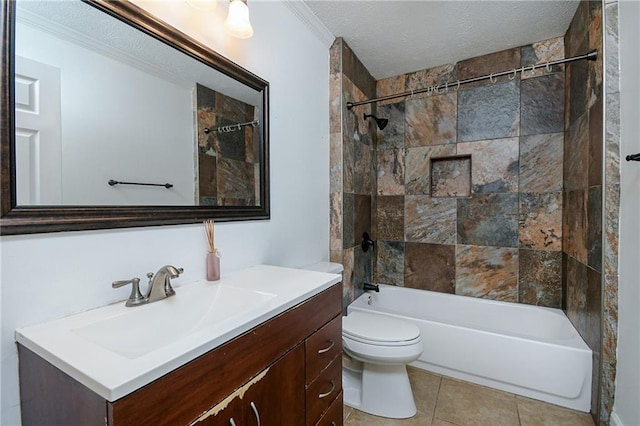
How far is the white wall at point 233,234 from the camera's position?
731 mm

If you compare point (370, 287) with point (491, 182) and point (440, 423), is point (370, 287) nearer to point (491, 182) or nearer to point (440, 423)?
point (440, 423)

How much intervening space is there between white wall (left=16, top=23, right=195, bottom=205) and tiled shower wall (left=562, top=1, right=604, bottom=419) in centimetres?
→ 207

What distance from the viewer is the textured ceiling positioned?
1.81 metres

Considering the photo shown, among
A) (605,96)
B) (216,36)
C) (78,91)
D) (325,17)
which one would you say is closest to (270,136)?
(216,36)

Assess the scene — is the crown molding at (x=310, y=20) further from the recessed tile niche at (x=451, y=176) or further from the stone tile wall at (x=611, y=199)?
the stone tile wall at (x=611, y=199)

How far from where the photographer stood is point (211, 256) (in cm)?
120

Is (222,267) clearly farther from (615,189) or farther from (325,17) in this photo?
(615,189)

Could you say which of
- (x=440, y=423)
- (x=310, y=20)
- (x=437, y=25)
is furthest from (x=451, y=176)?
(x=440, y=423)

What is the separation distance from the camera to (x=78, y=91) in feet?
2.85

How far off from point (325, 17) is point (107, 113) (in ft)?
5.15

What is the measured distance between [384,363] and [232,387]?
3.97 feet

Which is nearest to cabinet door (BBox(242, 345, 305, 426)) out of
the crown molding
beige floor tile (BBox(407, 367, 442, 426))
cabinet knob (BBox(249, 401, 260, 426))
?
cabinet knob (BBox(249, 401, 260, 426))

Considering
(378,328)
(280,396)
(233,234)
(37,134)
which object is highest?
(37,134)

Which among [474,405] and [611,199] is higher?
[611,199]
